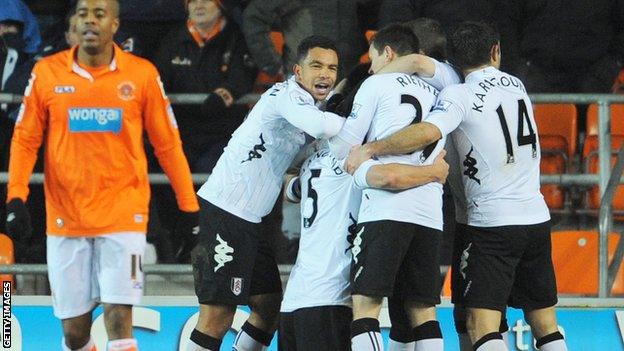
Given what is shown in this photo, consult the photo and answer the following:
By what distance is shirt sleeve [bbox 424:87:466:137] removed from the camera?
21.7 ft

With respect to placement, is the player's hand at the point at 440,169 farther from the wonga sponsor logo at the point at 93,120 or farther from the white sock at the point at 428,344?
the wonga sponsor logo at the point at 93,120

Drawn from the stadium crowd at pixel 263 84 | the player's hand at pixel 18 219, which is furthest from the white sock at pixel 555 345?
the player's hand at pixel 18 219

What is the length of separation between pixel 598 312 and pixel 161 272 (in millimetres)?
2576

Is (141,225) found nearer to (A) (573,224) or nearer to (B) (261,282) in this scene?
(B) (261,282)

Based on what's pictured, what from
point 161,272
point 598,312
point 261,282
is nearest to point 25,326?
point 161,272

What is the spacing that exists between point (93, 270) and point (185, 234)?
1.38 m

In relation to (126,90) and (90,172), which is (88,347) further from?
(126,90)

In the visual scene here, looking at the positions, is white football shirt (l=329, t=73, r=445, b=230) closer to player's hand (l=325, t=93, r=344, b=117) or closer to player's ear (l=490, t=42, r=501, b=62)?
player's hand (l=325, t=93, r=344, b=117)

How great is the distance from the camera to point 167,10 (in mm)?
9898

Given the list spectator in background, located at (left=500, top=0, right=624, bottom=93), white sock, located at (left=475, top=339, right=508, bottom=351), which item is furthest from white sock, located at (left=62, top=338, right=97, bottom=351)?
spectator in background, located at (left=500, top=0, right=624, bottom=93)

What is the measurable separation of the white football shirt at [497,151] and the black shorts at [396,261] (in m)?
0.42

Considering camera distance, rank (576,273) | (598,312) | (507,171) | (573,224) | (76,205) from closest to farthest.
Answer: (507,171) < (76,205) < (598,312) < (576,273) < (573,224)

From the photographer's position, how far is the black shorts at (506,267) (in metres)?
6.91

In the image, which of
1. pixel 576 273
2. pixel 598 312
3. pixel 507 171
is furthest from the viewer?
pixel 576 273
